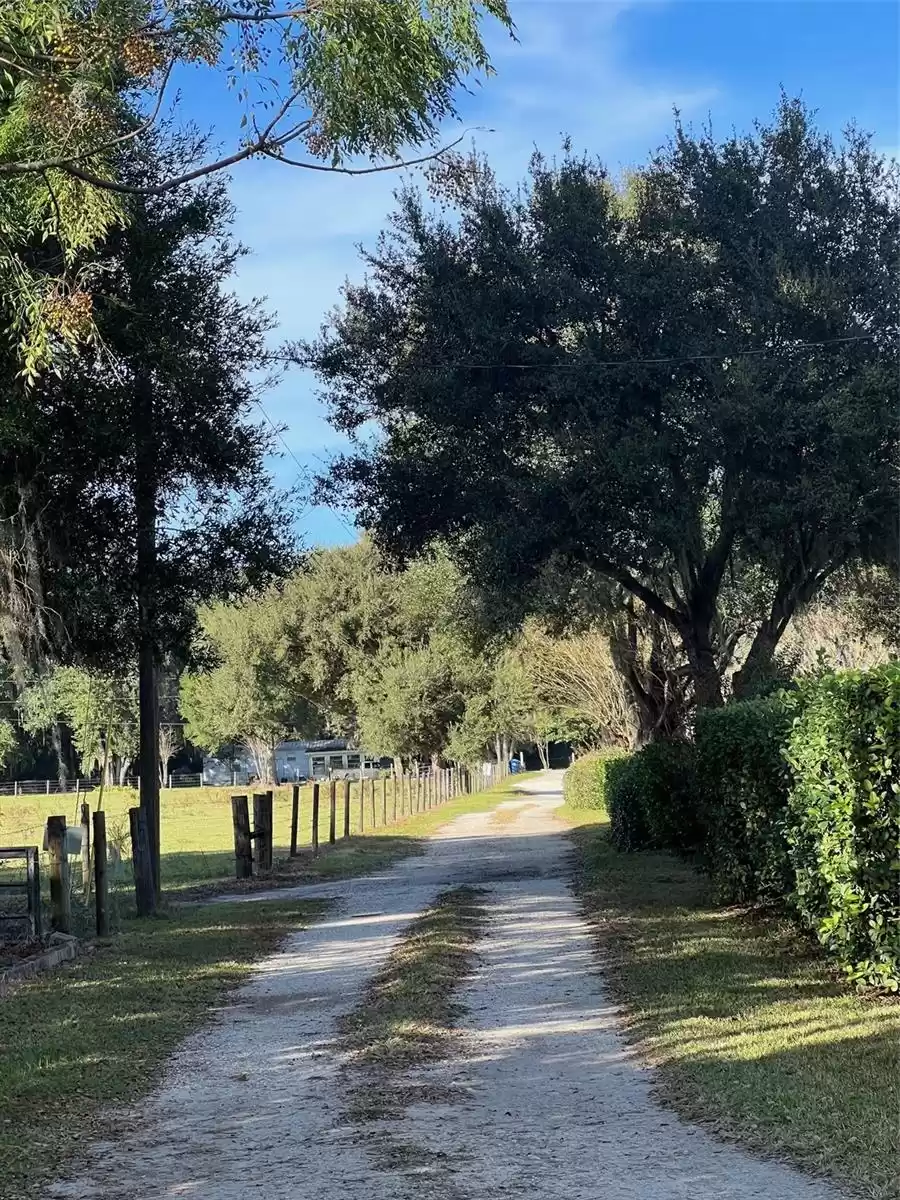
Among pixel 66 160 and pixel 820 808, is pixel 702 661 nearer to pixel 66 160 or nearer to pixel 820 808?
pixel 820 808

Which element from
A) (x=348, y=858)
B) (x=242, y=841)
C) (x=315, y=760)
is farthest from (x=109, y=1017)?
(x=315, y=760)

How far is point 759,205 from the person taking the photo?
16578 mm

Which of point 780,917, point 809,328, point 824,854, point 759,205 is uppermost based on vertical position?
point 759,205

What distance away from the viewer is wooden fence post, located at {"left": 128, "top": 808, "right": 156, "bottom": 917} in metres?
13.8

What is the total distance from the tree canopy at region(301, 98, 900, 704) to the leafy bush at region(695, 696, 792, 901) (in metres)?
3.38

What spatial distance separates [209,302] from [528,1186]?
11.5 meters

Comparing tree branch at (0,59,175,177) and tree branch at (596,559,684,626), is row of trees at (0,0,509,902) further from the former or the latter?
tree branch at (596,559,684,626)

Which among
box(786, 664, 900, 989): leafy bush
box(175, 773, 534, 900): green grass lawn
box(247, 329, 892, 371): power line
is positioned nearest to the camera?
box(786, 664, 900, 989): leafy bush

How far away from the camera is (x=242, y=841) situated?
18219 millimetres

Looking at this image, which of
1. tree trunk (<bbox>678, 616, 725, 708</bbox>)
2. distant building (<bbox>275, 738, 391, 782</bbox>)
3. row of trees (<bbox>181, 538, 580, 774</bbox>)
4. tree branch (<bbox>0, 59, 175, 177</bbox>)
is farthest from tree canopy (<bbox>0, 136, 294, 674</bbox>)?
distant building (<bbox>275, 738, 391, 782</bbox>)

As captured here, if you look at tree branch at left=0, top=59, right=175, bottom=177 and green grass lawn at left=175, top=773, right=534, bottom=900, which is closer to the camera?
tree branch at left=0, top=59, right=175, bottom=177

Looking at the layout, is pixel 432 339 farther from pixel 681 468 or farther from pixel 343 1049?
pixel 343 1049

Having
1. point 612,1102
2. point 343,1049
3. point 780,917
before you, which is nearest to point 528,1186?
point 612,1102

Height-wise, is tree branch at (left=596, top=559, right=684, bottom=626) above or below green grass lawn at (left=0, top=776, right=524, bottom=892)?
above
